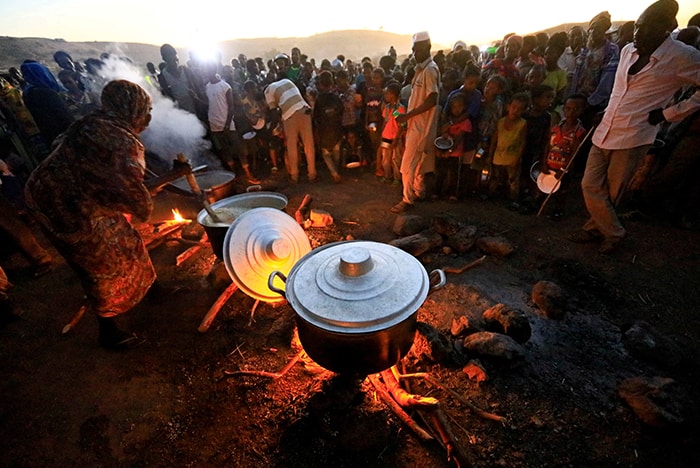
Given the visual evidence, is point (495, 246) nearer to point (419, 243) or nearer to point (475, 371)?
point (419, 243)

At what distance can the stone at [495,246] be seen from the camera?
4012 millimetres

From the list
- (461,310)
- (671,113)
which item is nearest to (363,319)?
(461,310)

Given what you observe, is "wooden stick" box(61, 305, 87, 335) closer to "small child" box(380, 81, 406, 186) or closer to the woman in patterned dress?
the woman in patterned dress

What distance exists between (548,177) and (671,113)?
1.59 m

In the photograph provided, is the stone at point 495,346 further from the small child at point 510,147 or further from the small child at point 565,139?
the small child at point 510,147

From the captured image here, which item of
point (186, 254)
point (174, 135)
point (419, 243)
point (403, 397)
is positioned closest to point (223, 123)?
point (174, 135)

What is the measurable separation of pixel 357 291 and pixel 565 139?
13.9 ft

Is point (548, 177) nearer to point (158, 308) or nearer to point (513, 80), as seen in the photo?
point (513, 80)

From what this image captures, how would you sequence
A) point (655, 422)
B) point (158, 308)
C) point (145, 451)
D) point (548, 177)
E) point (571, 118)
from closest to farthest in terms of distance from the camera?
point (655, 422)
point (145, 451)
point (158, 308)
point (571, 118)
point (548, 177)

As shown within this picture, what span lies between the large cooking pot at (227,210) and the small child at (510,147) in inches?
145

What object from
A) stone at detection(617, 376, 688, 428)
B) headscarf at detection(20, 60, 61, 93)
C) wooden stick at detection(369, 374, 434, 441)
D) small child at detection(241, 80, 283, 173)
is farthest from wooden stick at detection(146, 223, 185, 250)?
stone at detection(617, 376, 688, 428)

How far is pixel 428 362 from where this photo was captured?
8.98ft

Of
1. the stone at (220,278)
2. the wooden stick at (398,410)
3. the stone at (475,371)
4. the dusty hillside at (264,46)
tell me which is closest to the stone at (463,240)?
the stone at (475,371)

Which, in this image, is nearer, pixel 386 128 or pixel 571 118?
pixel 571 118
